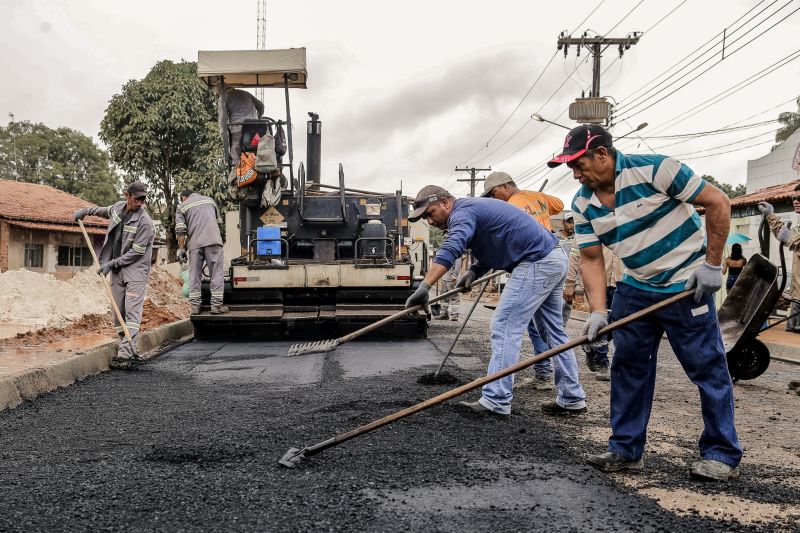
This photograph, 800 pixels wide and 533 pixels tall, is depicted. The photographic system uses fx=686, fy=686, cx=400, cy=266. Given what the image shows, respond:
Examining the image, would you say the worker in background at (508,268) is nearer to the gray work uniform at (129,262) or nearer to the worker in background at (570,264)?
the worker in background at (570,264)

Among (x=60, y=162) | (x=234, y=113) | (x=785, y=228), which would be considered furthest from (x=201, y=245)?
(x=60, y=162)

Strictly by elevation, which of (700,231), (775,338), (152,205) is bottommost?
(775,338)

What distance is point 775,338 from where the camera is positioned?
367 inches

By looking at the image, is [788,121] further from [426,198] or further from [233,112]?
[426,198]

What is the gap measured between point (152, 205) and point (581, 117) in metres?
14.3

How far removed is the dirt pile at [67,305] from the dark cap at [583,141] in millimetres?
6565

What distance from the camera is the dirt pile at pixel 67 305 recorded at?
30.0 feet

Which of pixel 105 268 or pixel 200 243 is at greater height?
pixel 200 243

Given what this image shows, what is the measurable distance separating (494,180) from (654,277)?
2.90m

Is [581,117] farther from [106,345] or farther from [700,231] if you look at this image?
[700,231]

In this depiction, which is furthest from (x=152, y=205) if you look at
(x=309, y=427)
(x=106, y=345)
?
(x=309, y=427)

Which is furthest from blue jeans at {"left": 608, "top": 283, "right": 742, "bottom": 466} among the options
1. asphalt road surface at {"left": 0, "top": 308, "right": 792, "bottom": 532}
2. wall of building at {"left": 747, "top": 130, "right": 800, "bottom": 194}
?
wall of building at {"left": 747, "top": 130, "right": 800, "bottom": 194}

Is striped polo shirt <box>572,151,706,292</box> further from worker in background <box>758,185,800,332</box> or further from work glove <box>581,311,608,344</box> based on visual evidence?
worker in background <box>758,185,800,332</box>

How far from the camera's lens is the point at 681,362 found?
3.12 m
